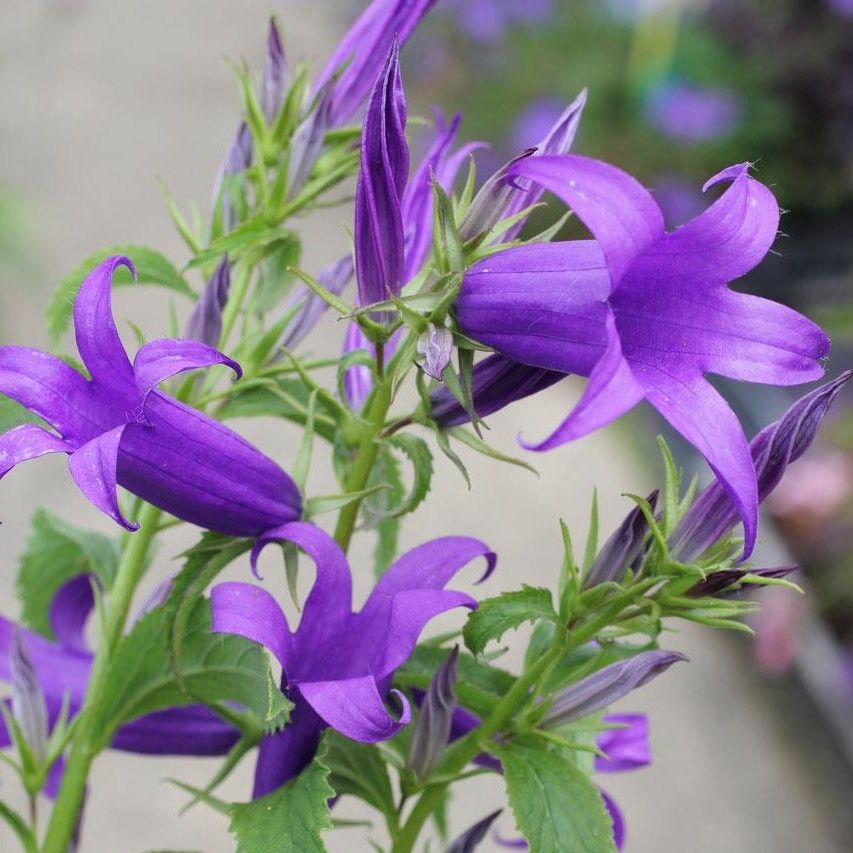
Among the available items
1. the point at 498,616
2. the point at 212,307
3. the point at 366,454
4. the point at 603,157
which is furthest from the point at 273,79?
the point at 603,157

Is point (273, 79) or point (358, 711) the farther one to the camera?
point (273, 79)

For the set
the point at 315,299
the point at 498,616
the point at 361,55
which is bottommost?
the point at 498,616

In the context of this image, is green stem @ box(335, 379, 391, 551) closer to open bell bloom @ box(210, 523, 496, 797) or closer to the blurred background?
open bell bloom @ box(210, 523, 496, 797)

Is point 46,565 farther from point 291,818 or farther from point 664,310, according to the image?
point 664,310

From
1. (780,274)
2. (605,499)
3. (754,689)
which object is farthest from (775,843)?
(780,274)

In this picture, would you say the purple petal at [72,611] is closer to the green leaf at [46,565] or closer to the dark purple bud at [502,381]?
the green leaf at [46,565]

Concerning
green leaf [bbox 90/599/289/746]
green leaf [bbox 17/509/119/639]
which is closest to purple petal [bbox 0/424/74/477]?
green leaf [bbox 90/599/289/746]

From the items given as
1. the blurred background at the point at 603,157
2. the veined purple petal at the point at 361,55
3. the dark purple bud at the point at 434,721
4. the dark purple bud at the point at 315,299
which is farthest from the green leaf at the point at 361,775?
the blurred background at the point at 603,157

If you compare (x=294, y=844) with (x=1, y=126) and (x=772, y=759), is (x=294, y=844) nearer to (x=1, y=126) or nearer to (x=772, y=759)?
(x=772, y=759)
